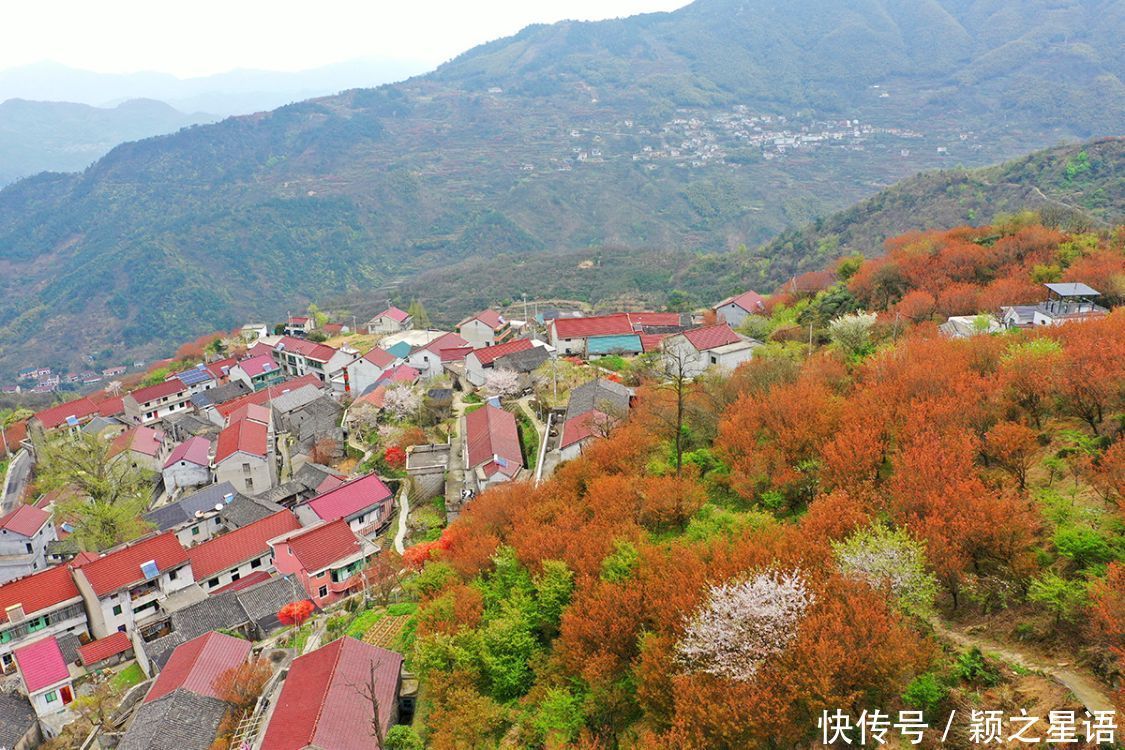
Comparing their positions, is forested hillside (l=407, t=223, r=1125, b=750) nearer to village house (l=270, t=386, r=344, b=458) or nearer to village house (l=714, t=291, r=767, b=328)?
village house (l=270, t=386, r=344, b=458)

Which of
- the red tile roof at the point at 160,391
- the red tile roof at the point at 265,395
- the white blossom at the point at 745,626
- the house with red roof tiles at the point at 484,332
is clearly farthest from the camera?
the red tile roof at the point at 160,391

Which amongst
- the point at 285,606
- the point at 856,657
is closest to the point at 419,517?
the point at 285,606

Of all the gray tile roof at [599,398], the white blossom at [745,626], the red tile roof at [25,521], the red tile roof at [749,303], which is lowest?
the red tile roof at [25,521]

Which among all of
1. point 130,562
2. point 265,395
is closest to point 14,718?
point 130,562

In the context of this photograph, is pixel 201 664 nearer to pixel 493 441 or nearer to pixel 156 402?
pixel 493 441

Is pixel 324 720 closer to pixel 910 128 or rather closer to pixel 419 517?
pixel 419 517

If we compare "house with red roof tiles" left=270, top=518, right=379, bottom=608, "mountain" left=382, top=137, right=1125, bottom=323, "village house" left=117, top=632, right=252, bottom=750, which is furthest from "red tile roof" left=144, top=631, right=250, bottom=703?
"mountain" left=382, top=137, right=1125, bottom=323

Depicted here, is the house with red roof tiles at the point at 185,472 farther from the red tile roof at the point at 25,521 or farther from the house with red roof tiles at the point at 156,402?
the house with red roof tiles at the point at 156,402

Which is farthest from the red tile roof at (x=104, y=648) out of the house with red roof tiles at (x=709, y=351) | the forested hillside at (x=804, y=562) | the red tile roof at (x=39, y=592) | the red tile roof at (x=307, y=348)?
the red tile roof at (x=307, y=348)
